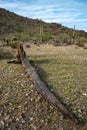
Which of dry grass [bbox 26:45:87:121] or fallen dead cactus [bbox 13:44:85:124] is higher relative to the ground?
fallen dead cactus [bbox 13:44:85:124]

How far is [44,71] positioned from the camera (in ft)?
47.0

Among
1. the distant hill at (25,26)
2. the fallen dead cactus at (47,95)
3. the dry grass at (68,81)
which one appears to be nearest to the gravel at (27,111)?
the fallen dead cactus at (47,95)

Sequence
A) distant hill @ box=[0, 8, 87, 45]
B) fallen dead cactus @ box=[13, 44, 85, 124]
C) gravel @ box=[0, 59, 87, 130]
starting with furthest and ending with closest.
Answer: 1. distant hill @ box=[0, 8, 87, 45]
2. fallen dead cactus @ box=[13, 44, 85, 124]
3. gravel @ box=[0, 59, 87, 130]

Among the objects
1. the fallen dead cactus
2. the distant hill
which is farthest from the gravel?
the distant hill

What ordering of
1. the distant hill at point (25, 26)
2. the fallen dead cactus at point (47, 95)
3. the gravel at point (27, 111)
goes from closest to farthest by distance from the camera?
the gravel at point (27, 111), the fallen dead cactus at point (47, 95), the distant hill at point (25, 26)

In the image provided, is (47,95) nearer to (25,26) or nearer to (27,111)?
(27,111)

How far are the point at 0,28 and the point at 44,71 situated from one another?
141 feet

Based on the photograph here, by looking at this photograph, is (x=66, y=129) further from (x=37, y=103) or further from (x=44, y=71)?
(x=44, y=71)

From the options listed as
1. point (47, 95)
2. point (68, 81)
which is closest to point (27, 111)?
point (47, 95)

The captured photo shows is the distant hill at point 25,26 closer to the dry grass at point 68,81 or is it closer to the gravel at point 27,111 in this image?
the dry grass at point 68,81

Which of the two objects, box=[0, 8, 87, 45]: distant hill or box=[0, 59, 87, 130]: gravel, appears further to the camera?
box=[0, 8, 87, 45]: distant hill

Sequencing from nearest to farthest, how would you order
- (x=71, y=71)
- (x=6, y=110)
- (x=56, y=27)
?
(x=6, y=110)
(x=71, y=71)
(x=56, y=27)

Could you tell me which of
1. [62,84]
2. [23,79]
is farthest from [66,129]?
[23,79]

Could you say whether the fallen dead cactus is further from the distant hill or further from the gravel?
the distant hill
